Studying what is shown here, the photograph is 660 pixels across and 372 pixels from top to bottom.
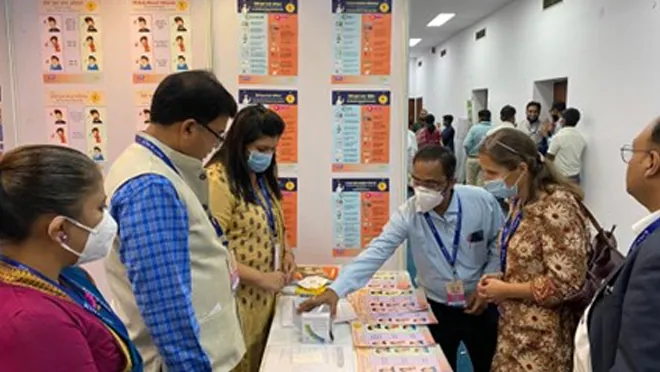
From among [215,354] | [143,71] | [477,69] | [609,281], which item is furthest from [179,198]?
[477,69]

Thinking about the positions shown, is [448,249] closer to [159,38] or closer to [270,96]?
Result: [270,96]

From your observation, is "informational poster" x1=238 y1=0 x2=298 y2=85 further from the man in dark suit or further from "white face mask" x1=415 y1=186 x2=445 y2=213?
the man in dark suit

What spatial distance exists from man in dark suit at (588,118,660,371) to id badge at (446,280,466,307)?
2.42 ft

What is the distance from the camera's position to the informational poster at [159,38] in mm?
2662

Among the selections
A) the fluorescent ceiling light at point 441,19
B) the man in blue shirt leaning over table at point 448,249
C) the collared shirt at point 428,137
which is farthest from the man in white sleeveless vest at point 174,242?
the fluorescent ceiling light at point 441,19

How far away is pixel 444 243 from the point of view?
2.05 meters

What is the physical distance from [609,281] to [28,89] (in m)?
2.71

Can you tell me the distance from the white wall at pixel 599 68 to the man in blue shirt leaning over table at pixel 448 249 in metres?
3.25

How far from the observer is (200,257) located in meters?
1.38

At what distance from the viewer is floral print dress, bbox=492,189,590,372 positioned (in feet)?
5.26

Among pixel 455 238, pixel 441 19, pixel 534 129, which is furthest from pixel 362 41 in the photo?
pixel 441 19

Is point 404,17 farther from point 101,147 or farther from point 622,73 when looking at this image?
point 622,73

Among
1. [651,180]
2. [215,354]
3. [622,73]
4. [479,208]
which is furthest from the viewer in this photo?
[622,73]

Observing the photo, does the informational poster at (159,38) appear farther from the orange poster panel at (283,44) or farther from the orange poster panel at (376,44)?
the orange poster panel at (376,44)
